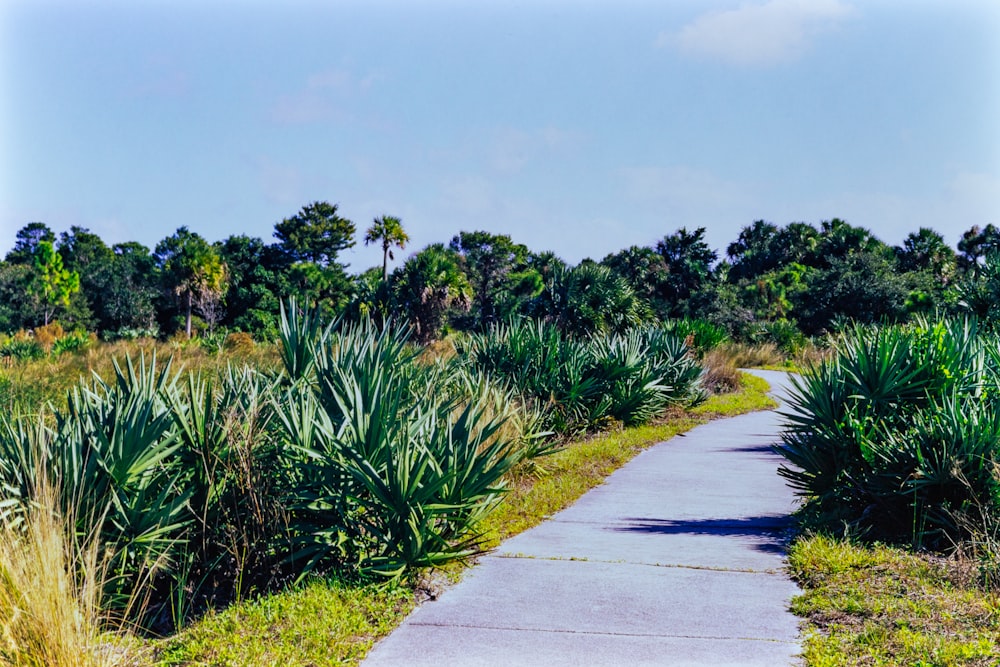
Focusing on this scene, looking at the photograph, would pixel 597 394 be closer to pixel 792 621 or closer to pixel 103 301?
pixel 792 621

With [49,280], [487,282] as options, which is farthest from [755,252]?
[49,280]

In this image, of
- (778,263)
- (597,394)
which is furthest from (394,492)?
(778,263)

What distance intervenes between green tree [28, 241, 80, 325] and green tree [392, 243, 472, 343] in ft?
89.6

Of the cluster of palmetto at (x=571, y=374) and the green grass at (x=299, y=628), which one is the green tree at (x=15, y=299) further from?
the green grass at (x=299, y=628)

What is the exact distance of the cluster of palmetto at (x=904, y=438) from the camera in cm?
725

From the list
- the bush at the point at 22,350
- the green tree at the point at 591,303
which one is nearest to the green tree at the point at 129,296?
the bush at the point at 22,350

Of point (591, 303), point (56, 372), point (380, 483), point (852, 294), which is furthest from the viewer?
point (852, 294)

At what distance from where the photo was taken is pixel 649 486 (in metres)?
10.5

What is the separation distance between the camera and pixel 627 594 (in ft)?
20.1

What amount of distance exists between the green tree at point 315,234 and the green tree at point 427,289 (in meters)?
35.8

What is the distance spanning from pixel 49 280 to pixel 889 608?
61.4 metres

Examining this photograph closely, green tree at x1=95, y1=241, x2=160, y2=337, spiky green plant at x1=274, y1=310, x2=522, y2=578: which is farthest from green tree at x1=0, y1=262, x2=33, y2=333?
spiky green plant at x1=274, y1=310, x2=522, y2=578

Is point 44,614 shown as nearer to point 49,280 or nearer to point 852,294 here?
point 852,294

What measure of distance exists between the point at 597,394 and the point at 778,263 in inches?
1853
